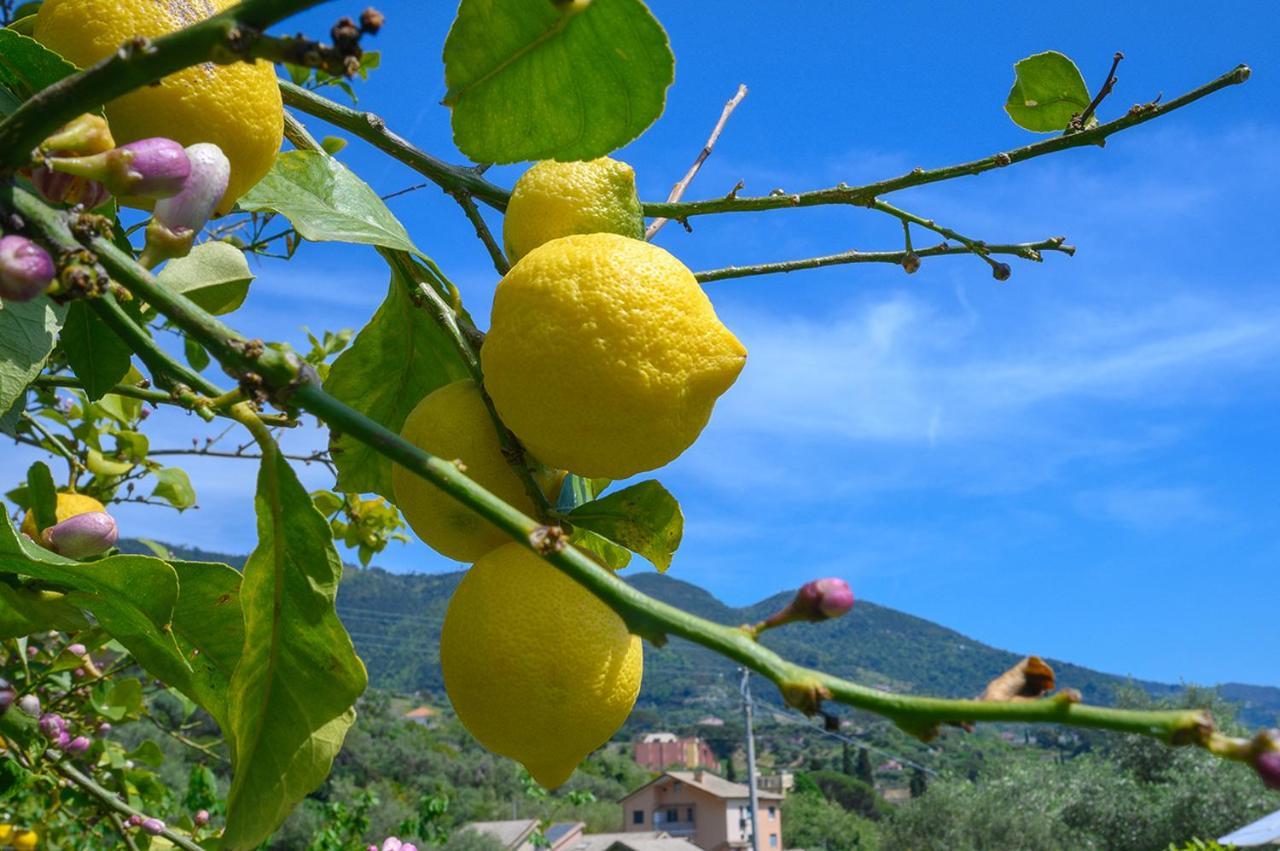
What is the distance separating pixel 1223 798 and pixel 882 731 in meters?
44.4

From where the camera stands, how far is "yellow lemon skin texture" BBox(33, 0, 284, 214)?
666mm

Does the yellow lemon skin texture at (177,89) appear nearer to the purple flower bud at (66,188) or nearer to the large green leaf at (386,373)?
the purple flower bud at (66,188)

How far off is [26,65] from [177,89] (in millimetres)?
86

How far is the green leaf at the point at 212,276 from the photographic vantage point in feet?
3.07

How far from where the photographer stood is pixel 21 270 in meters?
0.43

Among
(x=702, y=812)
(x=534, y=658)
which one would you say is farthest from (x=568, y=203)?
(x=702, y=812)

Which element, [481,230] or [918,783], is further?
[918,783]

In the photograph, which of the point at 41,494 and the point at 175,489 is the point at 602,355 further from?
the point at 175,489

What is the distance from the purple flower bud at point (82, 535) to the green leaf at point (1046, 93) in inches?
38.3

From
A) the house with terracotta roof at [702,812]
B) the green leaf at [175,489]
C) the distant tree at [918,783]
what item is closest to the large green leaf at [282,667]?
the green leaf at [175,489]

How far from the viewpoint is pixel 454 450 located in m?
0.73

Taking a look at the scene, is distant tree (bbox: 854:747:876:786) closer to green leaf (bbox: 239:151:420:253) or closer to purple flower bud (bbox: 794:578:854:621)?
green leaf (bbox: 239:151:420:253)

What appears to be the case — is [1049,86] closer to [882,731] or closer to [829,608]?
[829,608]

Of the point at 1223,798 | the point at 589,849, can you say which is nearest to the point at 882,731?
the point at 589,849
